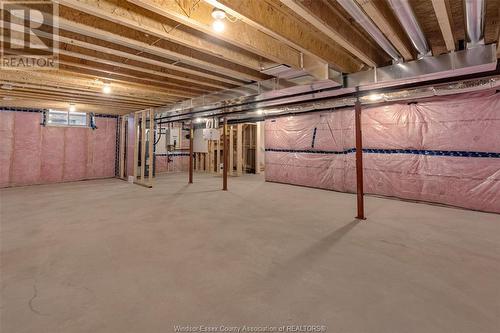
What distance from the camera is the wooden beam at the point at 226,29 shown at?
1.86 metres

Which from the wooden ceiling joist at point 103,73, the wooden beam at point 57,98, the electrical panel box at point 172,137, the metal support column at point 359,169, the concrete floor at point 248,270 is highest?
the wooden beam at point 57,98

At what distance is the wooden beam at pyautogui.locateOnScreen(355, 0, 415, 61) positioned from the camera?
6.02 ft

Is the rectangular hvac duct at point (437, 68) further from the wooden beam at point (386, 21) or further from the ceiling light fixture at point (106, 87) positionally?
the ceiling light fixture at point (106, 87)

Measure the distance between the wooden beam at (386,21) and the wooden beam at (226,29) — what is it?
99 centimetres

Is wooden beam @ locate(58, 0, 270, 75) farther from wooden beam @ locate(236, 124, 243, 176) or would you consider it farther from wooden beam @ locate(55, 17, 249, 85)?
wooden beam @ locate(236, 124, 243, 176)

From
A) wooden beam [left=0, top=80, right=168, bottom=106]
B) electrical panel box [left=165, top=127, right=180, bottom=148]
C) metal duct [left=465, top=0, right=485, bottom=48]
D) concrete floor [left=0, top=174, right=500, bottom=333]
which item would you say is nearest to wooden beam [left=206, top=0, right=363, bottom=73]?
metal duct [left=465, top=0, right=485, bottom=48]

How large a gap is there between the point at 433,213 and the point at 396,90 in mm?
2022

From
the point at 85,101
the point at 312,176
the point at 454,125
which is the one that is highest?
the point at 85,101

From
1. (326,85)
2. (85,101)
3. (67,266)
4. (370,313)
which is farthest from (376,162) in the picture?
(85,101)

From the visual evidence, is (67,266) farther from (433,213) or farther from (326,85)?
(433,213)

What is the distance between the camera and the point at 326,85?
362cm

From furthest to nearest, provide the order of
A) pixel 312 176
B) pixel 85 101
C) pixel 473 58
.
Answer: pixel 312 176, pixel 85 101, pixel 473 58

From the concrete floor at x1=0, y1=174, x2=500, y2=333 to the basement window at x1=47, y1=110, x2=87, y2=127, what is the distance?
4.04m

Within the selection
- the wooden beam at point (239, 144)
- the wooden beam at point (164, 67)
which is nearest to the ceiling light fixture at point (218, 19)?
the wooden beam at point (164, 67)
